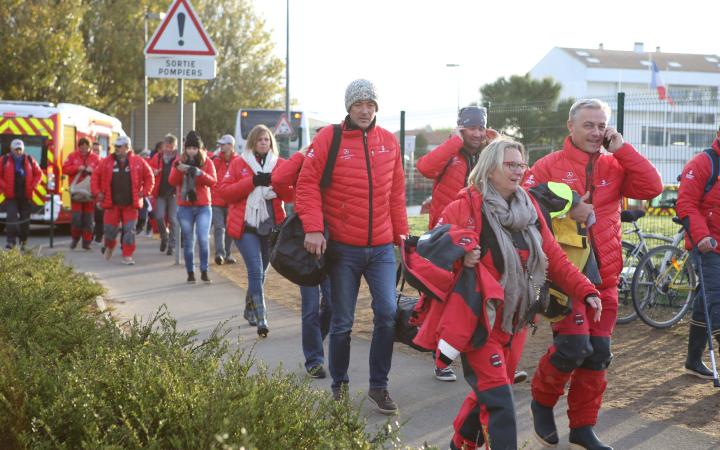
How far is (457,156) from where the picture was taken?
721 cm

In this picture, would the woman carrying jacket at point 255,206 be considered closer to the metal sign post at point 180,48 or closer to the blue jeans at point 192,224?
the metal sign post at point 180,48

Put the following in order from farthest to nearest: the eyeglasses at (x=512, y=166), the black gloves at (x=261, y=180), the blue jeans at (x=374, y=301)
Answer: the black gloves at (x=261, y=180), the blue jeans at (x=374, y=301), the eyeglasses at (x=512, y=166)

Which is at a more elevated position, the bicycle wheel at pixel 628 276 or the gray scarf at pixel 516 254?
the gray scarf at pixel 516 254

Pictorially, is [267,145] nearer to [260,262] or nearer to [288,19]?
[260,262]

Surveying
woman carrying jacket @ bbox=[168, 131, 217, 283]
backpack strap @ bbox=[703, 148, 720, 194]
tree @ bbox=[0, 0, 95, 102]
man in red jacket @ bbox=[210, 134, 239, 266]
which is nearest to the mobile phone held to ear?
backpack strap @ bbox=[703, 148, 720, 194]

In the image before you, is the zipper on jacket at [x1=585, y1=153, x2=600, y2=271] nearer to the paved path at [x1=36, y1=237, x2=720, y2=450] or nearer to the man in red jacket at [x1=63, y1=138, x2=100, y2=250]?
the paved path at [x1=36, y1=237, x2=720, y2=450]

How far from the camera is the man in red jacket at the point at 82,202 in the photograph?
17.5m

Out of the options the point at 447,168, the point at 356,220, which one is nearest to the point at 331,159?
the point at 356,220

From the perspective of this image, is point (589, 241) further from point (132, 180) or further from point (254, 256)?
point (132, 180)

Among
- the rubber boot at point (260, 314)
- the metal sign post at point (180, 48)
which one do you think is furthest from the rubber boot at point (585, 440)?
the metal sign post at point (180, 48)

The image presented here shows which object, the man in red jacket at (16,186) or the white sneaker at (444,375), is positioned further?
A: the man in red jacket at (16,186)

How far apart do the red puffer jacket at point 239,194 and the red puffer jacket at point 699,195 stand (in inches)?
134

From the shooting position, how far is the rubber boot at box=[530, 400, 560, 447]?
5.51 m

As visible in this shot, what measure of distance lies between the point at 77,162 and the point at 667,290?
37.8 feet
